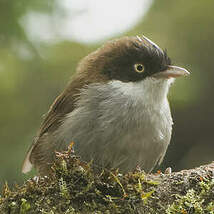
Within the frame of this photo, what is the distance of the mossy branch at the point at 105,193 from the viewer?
309 cm

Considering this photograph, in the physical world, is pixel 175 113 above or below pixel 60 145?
below

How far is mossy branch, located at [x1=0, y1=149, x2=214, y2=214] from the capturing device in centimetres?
309

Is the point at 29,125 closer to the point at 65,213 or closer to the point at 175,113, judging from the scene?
the point at 175,113

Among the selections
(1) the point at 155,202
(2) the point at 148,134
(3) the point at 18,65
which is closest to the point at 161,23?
(3) the point at 18,65

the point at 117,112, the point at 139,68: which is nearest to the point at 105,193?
the point at 117,112

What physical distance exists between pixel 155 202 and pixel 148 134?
5.06ft

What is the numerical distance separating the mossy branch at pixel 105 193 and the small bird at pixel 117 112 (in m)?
1.13

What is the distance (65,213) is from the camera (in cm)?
301

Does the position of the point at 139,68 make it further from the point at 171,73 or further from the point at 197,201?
the point at 197,201

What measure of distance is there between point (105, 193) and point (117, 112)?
1590 millimetres

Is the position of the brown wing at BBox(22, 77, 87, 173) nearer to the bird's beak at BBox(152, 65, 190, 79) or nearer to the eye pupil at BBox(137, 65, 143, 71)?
the eye pupil at BBox(137, 65, 143, 71)

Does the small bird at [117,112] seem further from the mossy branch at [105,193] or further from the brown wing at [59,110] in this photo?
the mossy branch at [105,193]

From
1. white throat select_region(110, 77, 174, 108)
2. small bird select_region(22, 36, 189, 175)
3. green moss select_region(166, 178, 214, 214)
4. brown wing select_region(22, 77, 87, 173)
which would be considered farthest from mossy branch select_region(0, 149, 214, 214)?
brown wing select_region(22, 77, 87, 173)

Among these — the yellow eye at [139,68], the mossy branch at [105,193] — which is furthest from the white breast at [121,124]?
the mossy branch at [105,193]
